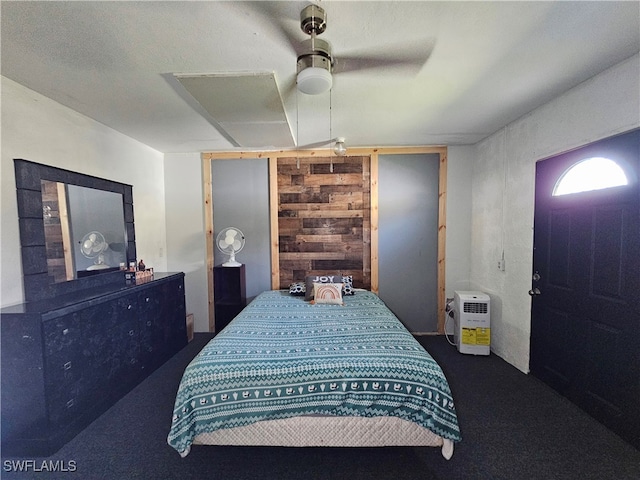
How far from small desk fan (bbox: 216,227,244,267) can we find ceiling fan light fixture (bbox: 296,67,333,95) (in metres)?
2.37

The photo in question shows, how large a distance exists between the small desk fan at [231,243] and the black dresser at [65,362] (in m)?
1.11

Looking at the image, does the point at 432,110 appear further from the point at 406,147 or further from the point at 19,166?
the point at 19,166

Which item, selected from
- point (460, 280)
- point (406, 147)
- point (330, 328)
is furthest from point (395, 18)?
point (460, 280)

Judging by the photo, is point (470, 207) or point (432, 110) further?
point (470, 207)

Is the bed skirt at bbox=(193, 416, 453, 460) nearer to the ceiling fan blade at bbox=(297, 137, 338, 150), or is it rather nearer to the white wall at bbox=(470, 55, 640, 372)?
the white wall at bbox=(470, 55, 640, 372)

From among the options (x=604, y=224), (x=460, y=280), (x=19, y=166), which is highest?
(x=19, y=166)

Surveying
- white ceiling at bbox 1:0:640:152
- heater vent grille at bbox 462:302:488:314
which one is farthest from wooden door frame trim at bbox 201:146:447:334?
white ceiling at bbox 1:0:640:152

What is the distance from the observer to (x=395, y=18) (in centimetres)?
140

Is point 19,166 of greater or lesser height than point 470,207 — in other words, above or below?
above

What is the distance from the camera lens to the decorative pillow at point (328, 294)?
9.52 ft

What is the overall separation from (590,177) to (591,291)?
2.91 feet

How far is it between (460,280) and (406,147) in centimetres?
195

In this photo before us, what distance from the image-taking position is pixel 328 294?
293 cm

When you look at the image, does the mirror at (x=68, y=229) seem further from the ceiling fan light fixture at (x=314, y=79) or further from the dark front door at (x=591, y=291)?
the dark front door at (x=591, y=291)
